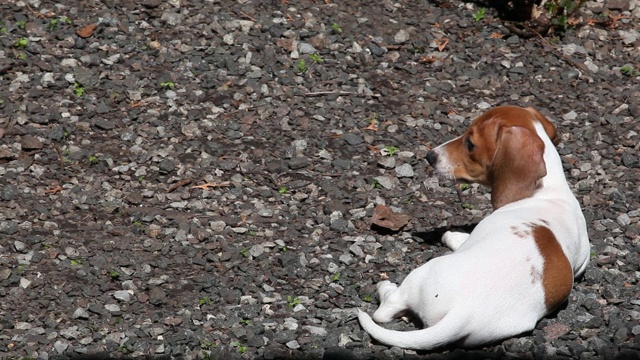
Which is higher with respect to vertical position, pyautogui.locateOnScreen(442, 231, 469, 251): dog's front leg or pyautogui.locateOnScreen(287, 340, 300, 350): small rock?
pyautogui.locateOnScreen(442, 231, 469, 251): dog's front leg

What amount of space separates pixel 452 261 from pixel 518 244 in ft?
1.23

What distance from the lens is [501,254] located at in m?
5.20

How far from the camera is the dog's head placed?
583 cm

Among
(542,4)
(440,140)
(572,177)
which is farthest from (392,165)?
(542,4)

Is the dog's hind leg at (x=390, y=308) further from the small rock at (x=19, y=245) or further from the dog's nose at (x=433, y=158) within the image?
the small rock at (x=19, y=245)

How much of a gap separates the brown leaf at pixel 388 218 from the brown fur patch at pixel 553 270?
3.79ft

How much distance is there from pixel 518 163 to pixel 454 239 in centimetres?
64

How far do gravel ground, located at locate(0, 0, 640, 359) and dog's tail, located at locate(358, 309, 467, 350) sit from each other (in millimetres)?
131

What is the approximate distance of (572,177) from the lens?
279 inches

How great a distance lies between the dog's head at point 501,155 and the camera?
5828 mm

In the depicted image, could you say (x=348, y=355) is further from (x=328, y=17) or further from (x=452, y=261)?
(x=328, y=17)

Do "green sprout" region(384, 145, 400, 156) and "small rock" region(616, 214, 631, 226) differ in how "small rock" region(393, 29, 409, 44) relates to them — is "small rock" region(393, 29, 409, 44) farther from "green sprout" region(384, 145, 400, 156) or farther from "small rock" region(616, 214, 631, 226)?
"small rock" region(616, 214, 631, 226)

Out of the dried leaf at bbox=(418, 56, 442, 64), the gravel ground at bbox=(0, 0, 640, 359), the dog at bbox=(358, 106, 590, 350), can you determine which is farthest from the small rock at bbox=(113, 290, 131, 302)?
the dried leaf at bbox=(418, 56, 442, 64)

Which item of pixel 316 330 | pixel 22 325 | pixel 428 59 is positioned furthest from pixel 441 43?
pixel 22 325
